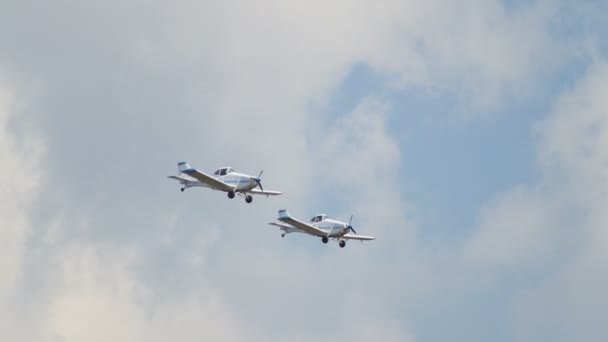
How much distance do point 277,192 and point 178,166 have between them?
13134mm

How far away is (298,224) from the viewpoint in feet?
541

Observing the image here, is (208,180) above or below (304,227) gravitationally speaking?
below

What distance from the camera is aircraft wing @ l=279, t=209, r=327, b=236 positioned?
163200mm

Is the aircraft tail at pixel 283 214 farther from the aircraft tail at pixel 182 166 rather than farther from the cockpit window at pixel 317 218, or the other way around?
the aircraft tail at pixel 182 166

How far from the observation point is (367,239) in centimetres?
17375

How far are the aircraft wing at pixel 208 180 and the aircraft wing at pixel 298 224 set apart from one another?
29.8 ft

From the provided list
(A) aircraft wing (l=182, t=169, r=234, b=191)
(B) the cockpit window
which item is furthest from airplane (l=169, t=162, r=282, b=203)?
(B) the cockpit window

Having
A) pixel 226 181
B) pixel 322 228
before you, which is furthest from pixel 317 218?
pixel 226 181

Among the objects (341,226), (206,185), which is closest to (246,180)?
(206,185)

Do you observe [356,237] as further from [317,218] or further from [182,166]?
[182,166]

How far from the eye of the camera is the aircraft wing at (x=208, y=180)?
15238cm

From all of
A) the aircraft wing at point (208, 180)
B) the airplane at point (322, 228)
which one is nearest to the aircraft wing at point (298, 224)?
the airplane at point (322, 228)

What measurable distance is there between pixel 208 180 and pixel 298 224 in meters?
15.0

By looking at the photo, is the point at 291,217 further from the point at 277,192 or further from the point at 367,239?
the point at 367,239
